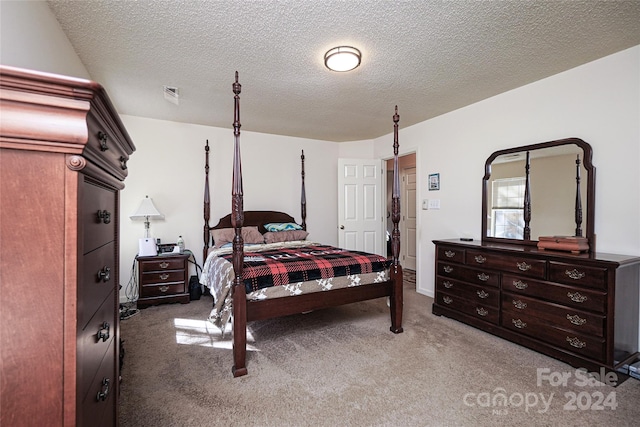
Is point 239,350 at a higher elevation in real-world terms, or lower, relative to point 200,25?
lower

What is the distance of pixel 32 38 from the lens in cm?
169

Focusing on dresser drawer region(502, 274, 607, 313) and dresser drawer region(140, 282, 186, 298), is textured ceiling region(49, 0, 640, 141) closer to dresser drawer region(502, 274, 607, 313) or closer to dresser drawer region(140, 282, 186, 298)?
dresser drawer region(502, 274, 607, 313)

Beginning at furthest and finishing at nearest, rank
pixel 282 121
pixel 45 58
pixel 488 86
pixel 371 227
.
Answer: pixel 371 227 < pixel 282 121 < pixel 488 86 < pixel 45 58

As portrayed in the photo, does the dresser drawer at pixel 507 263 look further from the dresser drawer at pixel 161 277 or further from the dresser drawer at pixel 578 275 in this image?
the dresser drawer at pixel 161 277

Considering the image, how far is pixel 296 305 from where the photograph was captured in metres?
2.47

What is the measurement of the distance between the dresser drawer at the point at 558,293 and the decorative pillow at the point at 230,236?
3.01 meters

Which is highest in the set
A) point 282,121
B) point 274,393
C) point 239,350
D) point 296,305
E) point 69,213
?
point 282,121

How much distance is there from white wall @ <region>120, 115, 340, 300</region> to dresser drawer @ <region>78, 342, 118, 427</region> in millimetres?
3142

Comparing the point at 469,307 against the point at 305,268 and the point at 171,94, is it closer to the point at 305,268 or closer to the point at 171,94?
the point at 305,268

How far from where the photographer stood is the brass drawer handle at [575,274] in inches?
86.7

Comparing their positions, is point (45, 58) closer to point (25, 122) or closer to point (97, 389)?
point (25, 122)

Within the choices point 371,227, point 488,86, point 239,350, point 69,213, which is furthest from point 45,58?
point 371,227

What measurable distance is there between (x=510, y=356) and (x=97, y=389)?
9.00 feet

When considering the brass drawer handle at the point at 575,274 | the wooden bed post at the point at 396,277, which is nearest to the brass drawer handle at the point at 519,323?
the brass drawer handle at the point at 575,274
